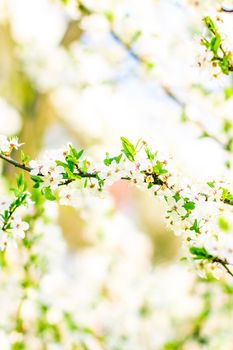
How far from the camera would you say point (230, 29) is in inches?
83.4

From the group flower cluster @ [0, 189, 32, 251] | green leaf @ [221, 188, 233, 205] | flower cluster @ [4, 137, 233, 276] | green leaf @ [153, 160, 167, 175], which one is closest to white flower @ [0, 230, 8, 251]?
flower cluster @ [0, 189, 32, 251]

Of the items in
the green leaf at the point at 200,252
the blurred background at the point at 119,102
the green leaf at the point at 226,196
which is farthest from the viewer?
the blurred background at the point at 119,102

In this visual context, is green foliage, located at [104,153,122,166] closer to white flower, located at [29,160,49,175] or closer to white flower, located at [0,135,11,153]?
white flower, located at [29,160,49,175]

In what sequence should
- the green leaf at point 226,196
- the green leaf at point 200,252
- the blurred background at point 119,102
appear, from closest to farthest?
the green leaf at point 200,252 → the green leaf at point 226,196 → the blurred background at point 119,102

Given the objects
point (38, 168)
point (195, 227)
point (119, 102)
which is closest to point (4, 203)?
point (38, 168)

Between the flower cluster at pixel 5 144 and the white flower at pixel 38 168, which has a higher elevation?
the flower cluster at pixel 5 144

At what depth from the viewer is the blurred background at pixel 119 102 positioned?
389 centimetres

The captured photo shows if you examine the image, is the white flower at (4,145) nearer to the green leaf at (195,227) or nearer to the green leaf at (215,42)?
the green leaf at (195,227)

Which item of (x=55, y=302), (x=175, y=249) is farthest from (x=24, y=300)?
(x=175, y=249)

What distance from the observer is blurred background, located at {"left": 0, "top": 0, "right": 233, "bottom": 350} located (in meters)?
3.89

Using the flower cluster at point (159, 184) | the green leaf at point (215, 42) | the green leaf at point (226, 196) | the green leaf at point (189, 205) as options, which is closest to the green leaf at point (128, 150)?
the flower cluster at point (159, 184)

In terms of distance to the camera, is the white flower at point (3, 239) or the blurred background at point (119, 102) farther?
the blurred background at point (119, 102)

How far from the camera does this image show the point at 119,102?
6574 millimetres

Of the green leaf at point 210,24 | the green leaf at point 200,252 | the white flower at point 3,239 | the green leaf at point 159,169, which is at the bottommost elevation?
the green leaf at point 200,252
